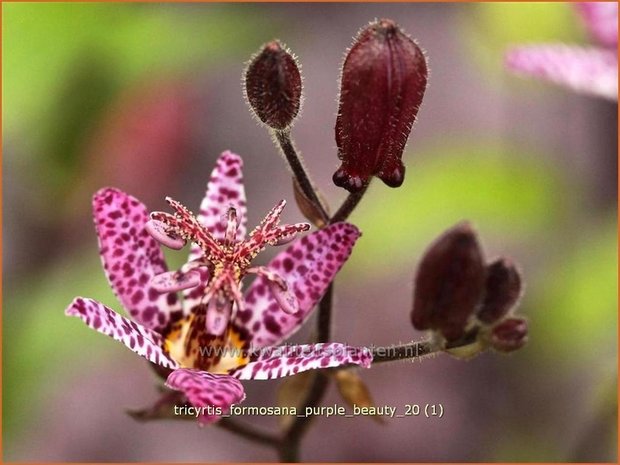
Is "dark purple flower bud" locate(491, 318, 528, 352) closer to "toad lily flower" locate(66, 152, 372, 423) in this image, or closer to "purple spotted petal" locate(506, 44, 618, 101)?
"toad lily flower" locate(66, 152, 372, 423)

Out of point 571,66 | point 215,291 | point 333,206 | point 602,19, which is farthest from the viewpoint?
point 333,206

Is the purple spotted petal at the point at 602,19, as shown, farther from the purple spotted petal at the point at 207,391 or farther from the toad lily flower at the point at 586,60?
the purple spotted petal at the point at 207,391

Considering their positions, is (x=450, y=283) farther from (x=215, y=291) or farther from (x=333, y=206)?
(x=333, y=206)

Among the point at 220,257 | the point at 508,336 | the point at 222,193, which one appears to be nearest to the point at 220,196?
the point at 222,193

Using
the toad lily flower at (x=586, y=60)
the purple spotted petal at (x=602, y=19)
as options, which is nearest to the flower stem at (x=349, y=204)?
the toad lily flower at (x=586, y=60)

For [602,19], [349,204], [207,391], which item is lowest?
[207,391]

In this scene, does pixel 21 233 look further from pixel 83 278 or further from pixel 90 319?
pixel 90 319

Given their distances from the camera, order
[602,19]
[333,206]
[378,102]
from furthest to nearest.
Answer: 1. [333,206]
2. [602,19]
3. [378,102]
